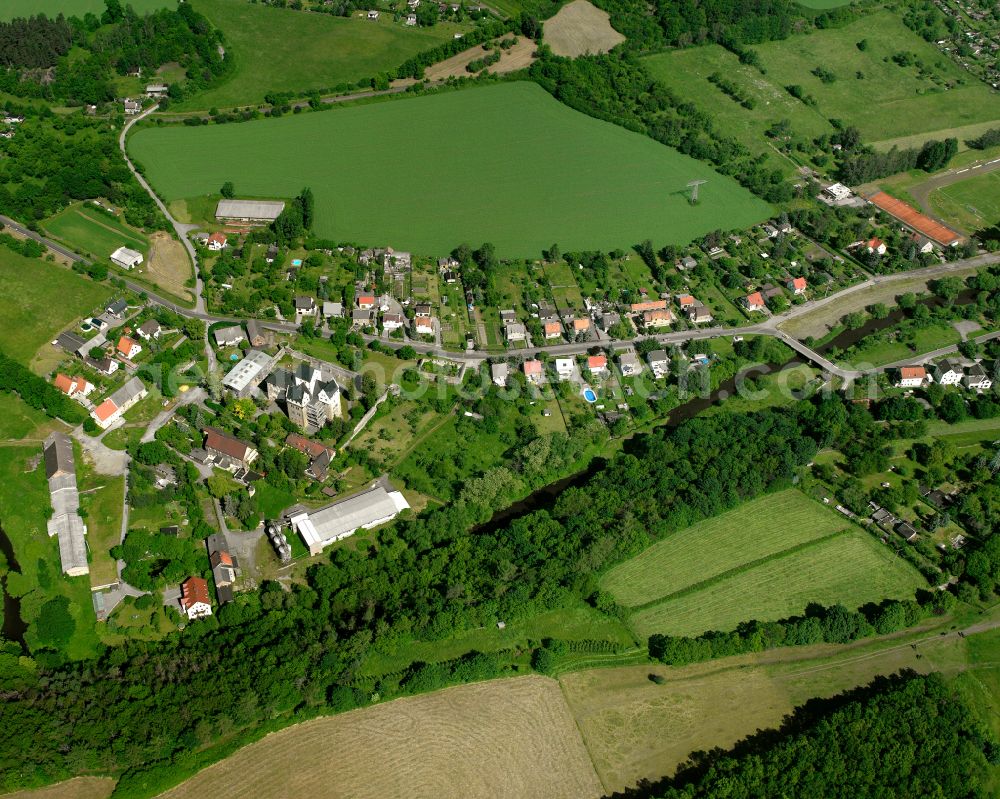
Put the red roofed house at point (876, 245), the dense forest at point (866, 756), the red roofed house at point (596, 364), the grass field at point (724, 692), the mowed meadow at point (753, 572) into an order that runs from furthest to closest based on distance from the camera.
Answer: the red roofed house at point (876, 245) < the red roofed house at point (596, 364) < the mowed meadow at point (753, 572) < the grass field at point (724, 692) < the dense forest at point (866, 756)

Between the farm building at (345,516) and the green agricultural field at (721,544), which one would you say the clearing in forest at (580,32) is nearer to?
the green agricultural field at (721,544)

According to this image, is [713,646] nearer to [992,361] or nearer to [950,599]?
[950,599]

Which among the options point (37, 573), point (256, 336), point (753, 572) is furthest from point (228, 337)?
point (753, 572)

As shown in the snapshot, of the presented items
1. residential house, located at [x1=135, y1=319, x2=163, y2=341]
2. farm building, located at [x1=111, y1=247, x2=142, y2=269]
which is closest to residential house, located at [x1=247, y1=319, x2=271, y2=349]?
residential house, located at [x1=135, y1=319, x2=163, y2=341]

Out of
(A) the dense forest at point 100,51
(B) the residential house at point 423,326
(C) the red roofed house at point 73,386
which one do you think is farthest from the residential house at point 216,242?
(A) the dense forest at point 100,51

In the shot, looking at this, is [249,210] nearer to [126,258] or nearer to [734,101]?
[126,258]

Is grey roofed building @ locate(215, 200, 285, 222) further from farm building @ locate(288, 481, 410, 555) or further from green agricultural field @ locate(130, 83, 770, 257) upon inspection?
farm building @ locate(288, 481, 410, 555)

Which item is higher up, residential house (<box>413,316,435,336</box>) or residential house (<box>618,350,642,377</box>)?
residential house (<box>413,316,435,336</box>)
